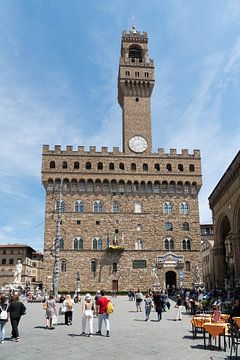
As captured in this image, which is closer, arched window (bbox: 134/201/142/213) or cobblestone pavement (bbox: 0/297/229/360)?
cobblestone pavement (bbox: 0/297/229/360)

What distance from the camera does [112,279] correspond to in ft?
136

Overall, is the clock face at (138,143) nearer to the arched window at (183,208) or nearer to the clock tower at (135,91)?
the clock tower at (135,91)

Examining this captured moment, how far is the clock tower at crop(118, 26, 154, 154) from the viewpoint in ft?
152

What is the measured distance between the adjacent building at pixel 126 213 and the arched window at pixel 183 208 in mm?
127

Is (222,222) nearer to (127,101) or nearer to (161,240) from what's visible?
(161,240)

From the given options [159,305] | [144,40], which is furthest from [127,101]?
[159,305]

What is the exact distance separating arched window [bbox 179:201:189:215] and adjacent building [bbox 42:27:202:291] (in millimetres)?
127

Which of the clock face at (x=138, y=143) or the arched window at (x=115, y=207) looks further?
the clock face at (x=138, y=143)

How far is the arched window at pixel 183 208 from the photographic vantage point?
44.6 metres

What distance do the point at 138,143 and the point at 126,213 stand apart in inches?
374

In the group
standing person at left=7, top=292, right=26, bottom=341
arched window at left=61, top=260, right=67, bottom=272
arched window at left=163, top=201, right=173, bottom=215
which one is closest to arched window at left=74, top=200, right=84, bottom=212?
arched window at left=61, top=260, right=67, bottom=272

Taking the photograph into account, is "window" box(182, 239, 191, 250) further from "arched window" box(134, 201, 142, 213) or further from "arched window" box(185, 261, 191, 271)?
"arched window" box(134, 201, 142, 213)

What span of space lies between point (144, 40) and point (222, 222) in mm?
30095

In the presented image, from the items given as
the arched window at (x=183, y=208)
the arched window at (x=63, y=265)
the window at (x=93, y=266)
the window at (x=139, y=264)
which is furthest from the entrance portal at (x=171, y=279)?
the arched window at (x=63, y=265)
